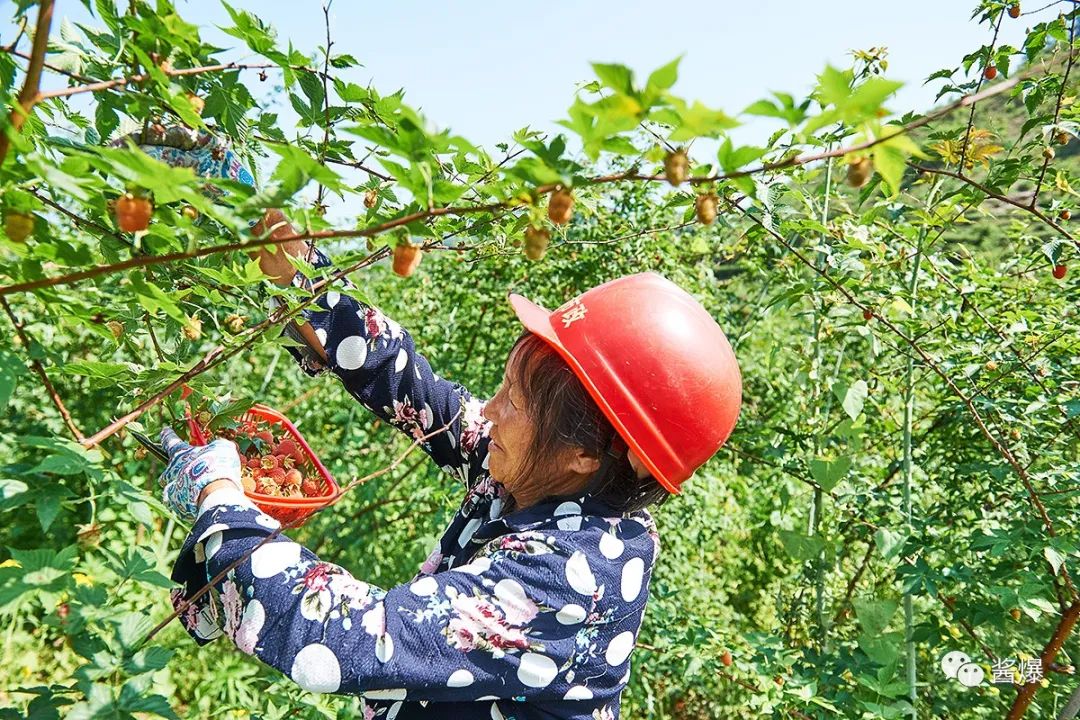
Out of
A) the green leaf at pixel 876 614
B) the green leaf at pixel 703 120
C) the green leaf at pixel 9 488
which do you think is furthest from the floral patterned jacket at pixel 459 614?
the green leaf at pixel 876 614

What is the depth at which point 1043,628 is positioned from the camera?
9.53 feet

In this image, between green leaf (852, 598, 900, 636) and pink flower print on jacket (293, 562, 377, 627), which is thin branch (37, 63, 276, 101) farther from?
green leaf (852, 598, 900, 636)

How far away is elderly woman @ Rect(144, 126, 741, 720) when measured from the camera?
A: 3.70ft

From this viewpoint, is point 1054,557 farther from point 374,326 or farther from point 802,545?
point 374,326

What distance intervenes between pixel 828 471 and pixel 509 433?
1.24 meters

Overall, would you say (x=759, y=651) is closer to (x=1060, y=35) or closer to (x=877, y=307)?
(x=877, y=307)

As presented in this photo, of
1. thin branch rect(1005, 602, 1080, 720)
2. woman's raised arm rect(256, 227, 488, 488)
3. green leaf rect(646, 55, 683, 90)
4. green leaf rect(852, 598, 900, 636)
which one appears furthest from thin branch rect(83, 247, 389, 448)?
thin branch rect(1005, 602, 1080, 720)

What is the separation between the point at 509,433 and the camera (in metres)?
1.42

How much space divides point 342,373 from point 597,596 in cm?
75

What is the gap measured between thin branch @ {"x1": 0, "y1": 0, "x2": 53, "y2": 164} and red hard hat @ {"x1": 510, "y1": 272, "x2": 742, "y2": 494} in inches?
29.4

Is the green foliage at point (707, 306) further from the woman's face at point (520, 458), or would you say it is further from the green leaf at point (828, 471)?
the woman's face at point (520, 458)

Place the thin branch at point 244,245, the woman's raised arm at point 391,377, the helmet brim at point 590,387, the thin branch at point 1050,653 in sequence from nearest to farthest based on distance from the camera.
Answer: the thin branch at point 244,245
the helmet brim at point 590,387
the woman's raised arm at point 391,377
the thin branch at point 1050,653

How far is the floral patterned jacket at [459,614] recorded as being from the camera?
3.66 feet

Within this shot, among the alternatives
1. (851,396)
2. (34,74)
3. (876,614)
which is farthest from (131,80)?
(876,614)
